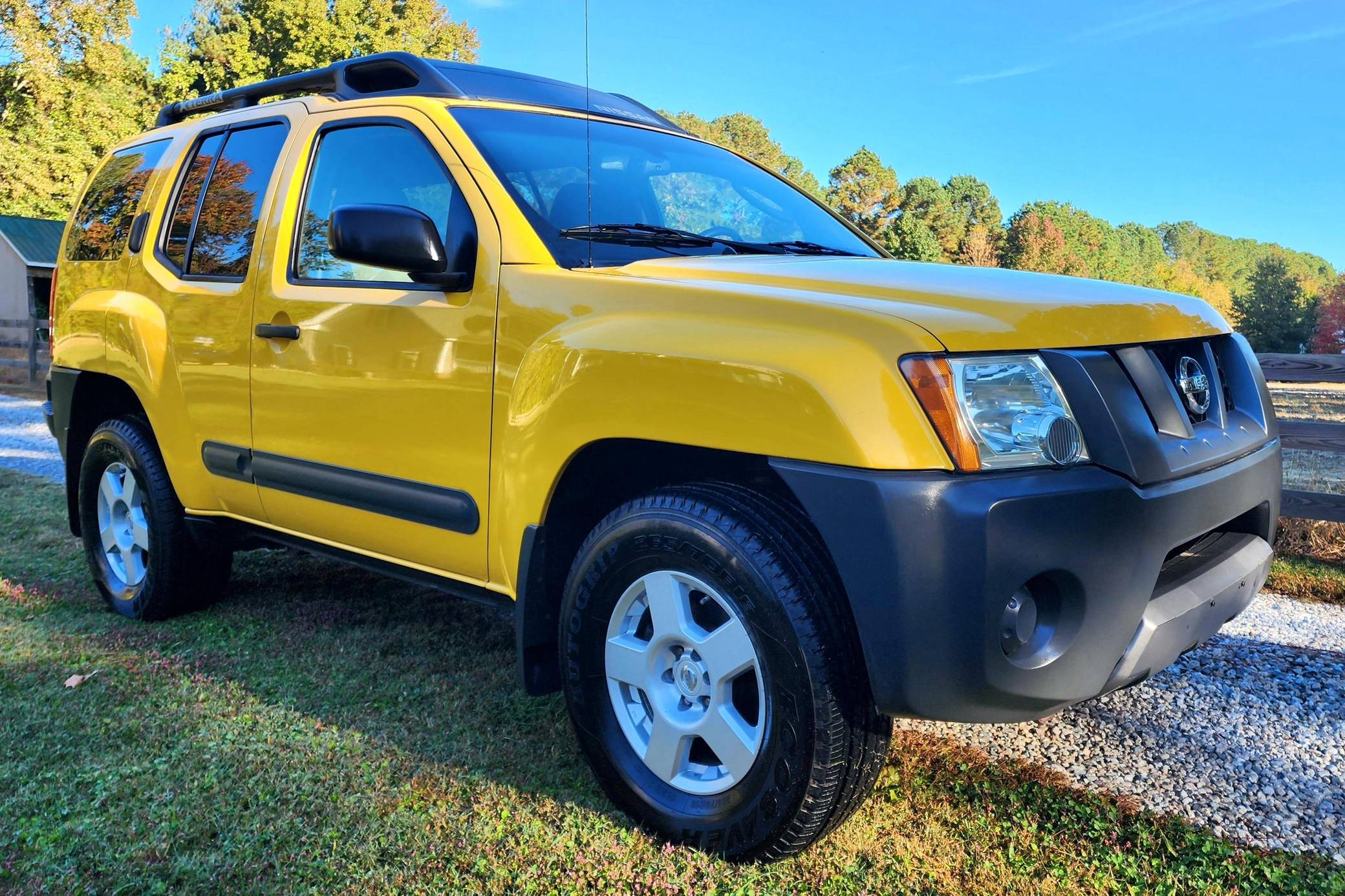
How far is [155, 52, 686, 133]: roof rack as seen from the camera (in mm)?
3350

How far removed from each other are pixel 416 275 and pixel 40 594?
305 centimetres

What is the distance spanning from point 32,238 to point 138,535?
116ft

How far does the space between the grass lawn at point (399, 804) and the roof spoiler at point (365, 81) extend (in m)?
2.01

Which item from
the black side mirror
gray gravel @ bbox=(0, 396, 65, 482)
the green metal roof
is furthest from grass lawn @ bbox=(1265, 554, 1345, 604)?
the green metal roof

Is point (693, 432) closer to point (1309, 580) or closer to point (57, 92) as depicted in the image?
point (1309, 580)

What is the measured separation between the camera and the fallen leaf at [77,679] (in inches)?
138

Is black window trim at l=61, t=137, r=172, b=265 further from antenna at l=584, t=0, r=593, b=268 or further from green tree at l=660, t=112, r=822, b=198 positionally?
green tree at l=660, t=112, r=822, b=198

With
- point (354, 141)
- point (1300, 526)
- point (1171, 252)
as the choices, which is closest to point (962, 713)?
point (354, 141)

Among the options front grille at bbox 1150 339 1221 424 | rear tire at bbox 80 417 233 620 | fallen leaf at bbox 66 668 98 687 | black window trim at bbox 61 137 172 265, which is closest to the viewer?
front grille at bbox 1150 339 1221 424

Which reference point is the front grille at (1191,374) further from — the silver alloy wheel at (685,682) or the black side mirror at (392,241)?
the black side mirror at (392,241)

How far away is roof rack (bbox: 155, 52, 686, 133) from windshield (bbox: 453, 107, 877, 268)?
0.16 m

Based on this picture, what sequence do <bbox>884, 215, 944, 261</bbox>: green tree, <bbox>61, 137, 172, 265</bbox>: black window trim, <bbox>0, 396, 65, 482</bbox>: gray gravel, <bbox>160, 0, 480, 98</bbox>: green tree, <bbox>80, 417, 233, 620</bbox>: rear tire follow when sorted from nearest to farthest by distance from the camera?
1. <bbox>80, 417, 233, 620</bbox>: rear tire
2. <bbox>61, 137, 172, 265</bbox>: black window trim
3. <bbox>0, 396, 65, 482</bbox>: gray gravel
4. <bbox>160, 0, 480, 98</bbox>: green tree
5. <bbox>884, 215, 944, 261</bbox>: green tree

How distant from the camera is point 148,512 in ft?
13.5

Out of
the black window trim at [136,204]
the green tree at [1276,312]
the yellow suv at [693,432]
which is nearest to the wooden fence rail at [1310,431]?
the yellow suv at [693,432]
